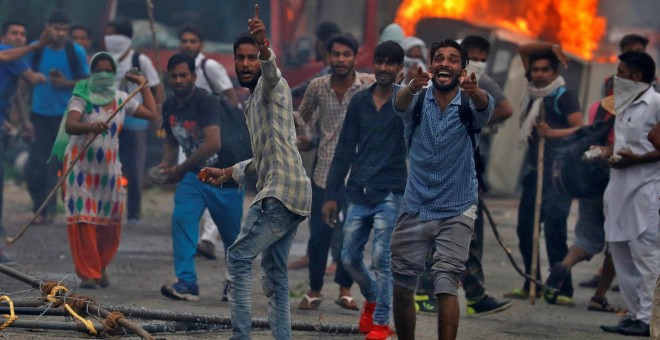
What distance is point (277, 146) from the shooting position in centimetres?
651

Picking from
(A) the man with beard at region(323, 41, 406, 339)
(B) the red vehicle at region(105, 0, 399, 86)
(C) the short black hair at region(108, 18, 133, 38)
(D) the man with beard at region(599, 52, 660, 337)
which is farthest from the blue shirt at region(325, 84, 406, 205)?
(B) the red vehicle at region(105, 0, 399, 86)

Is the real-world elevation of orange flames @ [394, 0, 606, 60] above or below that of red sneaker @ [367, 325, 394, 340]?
above

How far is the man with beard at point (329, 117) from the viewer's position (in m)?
8.80

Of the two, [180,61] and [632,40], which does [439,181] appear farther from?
[632,40]

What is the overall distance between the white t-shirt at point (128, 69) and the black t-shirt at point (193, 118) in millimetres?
2458

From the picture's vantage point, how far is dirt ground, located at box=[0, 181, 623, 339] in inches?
322

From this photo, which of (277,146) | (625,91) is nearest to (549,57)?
(625,91)

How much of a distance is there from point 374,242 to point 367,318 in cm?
46

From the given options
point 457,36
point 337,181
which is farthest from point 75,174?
point 457,36

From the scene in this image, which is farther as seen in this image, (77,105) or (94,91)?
(94,91)

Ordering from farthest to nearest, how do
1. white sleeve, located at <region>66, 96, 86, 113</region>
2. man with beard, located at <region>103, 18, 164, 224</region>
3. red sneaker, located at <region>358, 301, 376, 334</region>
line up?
1. man with beard, located at <region>103, 18, 164, 224</region>
2. white sleeve, located at <region>66, 96, 86, 113</region>
3. red sneaker, located at <region>358, 301, 376, 334</region>

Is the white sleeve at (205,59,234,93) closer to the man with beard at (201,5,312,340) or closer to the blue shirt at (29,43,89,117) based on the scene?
the blue shirt at (29,43,89,117)

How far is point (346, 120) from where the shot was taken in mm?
8062

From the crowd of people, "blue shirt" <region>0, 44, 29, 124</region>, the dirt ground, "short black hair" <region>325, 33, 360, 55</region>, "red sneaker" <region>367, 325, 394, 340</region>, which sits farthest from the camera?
"blue shirt" <region>0, 44, 29, 124</region>
